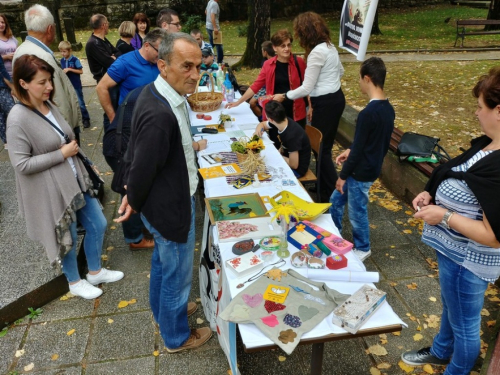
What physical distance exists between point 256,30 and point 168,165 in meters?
9.73

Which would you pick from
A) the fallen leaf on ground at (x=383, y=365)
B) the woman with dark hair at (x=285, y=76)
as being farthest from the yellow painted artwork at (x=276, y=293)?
the woman with dark hair at (x=285, y=76)

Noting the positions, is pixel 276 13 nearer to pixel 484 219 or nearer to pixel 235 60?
pixel 235 60

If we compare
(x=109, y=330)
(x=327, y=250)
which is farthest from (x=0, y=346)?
(x=327, y=250)

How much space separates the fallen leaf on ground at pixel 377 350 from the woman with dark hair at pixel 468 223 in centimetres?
46

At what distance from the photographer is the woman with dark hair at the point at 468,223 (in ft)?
6.32

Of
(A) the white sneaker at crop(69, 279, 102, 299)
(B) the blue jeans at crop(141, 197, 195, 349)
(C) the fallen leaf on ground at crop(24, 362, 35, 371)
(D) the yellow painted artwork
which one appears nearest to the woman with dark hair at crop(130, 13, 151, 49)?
(A) the white sneaker at crop(69, 279, 102, 299)

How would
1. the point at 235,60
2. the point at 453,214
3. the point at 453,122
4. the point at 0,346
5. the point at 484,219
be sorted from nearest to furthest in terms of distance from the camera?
the point at 484,219 → the point at 453,214 → the point at 0,346 → the point at 453,122 → the point at 235,60

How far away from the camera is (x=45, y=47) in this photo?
→ 159 inches

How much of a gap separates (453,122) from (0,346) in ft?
23.3

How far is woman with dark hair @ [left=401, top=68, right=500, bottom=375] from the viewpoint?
1.93 meters

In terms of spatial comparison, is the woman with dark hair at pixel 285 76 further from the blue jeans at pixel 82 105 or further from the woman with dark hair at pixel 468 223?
the blue jeans at pixel 82 105

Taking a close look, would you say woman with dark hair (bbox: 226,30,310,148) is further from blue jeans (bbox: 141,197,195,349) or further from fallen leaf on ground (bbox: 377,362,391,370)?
fallen leaf on ground (bbox: 377,362,391,370)

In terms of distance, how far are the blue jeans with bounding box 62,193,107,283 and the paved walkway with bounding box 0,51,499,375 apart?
0.28 metres

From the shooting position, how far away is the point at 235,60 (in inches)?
492
